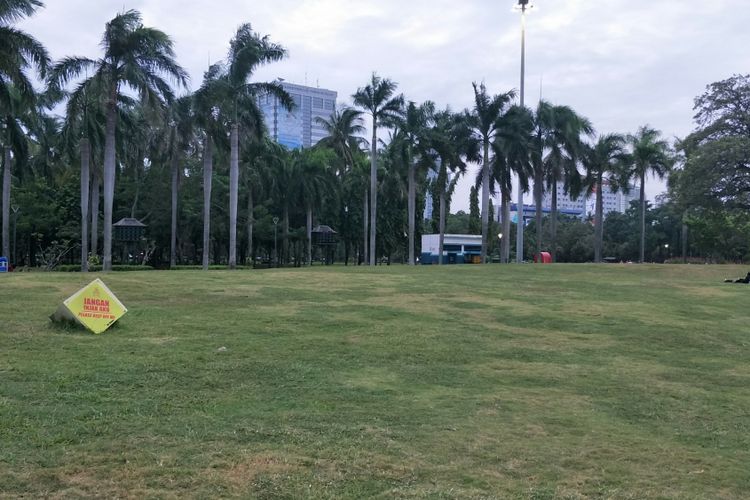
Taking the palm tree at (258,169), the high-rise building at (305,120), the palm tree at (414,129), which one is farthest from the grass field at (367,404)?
the high-rise building at (305,120)

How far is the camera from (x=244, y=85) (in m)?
32.9

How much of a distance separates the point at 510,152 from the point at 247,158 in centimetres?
2005

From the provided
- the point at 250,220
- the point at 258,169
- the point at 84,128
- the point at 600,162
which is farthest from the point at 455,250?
the point at 84,128

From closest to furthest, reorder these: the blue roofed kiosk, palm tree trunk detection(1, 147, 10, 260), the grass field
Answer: the grass field → palm tree trunk detection(1, 147, 10, 260) → the blue roofed kiosk

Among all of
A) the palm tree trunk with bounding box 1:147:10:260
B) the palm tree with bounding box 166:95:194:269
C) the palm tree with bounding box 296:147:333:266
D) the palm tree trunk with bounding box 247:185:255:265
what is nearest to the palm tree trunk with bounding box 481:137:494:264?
the palm tree with bounding box 296:147:333:266

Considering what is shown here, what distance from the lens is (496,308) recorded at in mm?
14680

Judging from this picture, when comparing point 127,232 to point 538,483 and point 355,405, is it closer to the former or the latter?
point 355,405

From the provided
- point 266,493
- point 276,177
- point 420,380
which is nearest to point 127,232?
point 276,177

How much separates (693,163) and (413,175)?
18.3 meters

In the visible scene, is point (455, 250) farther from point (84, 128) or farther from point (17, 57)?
point (17, 57)

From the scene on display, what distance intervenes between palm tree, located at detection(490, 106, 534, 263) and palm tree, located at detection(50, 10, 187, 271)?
828 inches

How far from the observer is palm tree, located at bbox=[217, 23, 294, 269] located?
3241 centimetres

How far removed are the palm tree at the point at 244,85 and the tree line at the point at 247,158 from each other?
7 cm

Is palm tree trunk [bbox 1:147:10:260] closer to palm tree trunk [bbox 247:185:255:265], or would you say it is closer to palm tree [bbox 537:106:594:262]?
palm tree trunk [bbox 247:185:255:265]
